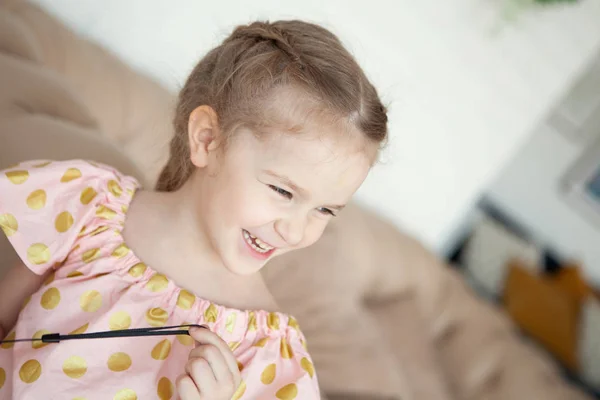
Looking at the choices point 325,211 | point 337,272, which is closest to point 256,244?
point 325,211

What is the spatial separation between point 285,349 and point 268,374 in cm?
5

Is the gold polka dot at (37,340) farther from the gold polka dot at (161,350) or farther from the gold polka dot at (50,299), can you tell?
the gold polka dot at (161,350)

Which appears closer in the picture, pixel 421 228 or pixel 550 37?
pixel 550 37

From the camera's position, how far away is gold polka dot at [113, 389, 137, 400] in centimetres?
71

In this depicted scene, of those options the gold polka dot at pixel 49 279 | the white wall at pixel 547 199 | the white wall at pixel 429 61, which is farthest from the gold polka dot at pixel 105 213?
the white wall at pixel 547 199

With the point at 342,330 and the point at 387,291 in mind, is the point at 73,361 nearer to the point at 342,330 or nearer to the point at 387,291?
the point at 342,330

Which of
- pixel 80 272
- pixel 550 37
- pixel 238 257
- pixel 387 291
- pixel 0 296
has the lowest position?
pixel 387 291

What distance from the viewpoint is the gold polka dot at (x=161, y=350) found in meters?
0.75

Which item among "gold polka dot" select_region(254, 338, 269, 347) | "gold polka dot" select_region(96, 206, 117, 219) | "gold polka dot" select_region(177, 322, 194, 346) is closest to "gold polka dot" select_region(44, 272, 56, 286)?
"gold polka dot" select_region(96, 206, 117, 219)

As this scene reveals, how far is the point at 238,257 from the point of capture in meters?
0.79

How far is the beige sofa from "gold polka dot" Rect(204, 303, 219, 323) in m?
0.38

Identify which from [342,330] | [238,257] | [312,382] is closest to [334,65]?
[238,257]

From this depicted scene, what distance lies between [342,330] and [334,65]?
0.88 metres

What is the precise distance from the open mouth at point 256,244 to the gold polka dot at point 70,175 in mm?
299
